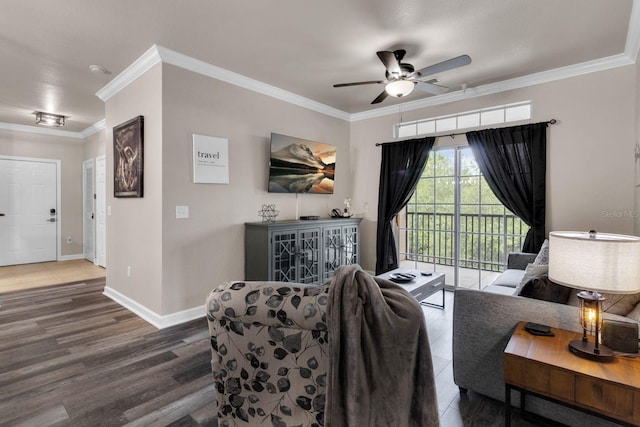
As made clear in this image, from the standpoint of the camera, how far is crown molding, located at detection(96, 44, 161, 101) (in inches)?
125

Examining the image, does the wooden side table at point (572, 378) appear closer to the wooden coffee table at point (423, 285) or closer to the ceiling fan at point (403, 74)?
the wooden coffee table at point (423, 285)

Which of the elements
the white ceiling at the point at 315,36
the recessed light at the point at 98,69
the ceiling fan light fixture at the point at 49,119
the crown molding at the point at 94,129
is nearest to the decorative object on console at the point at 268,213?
the white ceiling at the point at 315,36

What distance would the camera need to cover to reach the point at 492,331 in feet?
6.50

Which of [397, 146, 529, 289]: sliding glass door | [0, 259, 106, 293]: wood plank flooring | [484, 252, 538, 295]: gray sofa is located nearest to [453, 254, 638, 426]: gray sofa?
A: [484, 252, 538, 295]: gray sofa

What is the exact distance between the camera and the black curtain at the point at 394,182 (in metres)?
4.62

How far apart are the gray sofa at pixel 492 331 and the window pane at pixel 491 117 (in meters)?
2.87

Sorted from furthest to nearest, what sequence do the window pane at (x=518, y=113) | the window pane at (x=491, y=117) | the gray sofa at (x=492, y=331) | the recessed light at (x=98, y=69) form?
the window pane at (x=491, y=117) < the window pane at (x=518, y=113) < the recessed light at (x=98, y=69) < the gray sofa at (x=492, y=331)

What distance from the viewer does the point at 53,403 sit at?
2.09 m

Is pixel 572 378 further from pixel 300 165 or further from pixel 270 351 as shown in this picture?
pixel 300 165

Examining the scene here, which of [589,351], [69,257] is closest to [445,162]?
[589,351]

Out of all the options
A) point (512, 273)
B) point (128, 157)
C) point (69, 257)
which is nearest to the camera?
point (512, 273)

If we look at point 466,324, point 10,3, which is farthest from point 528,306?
point 10,3

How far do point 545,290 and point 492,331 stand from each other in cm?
40

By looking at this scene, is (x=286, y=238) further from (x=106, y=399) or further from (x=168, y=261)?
(x=106, y=399)
